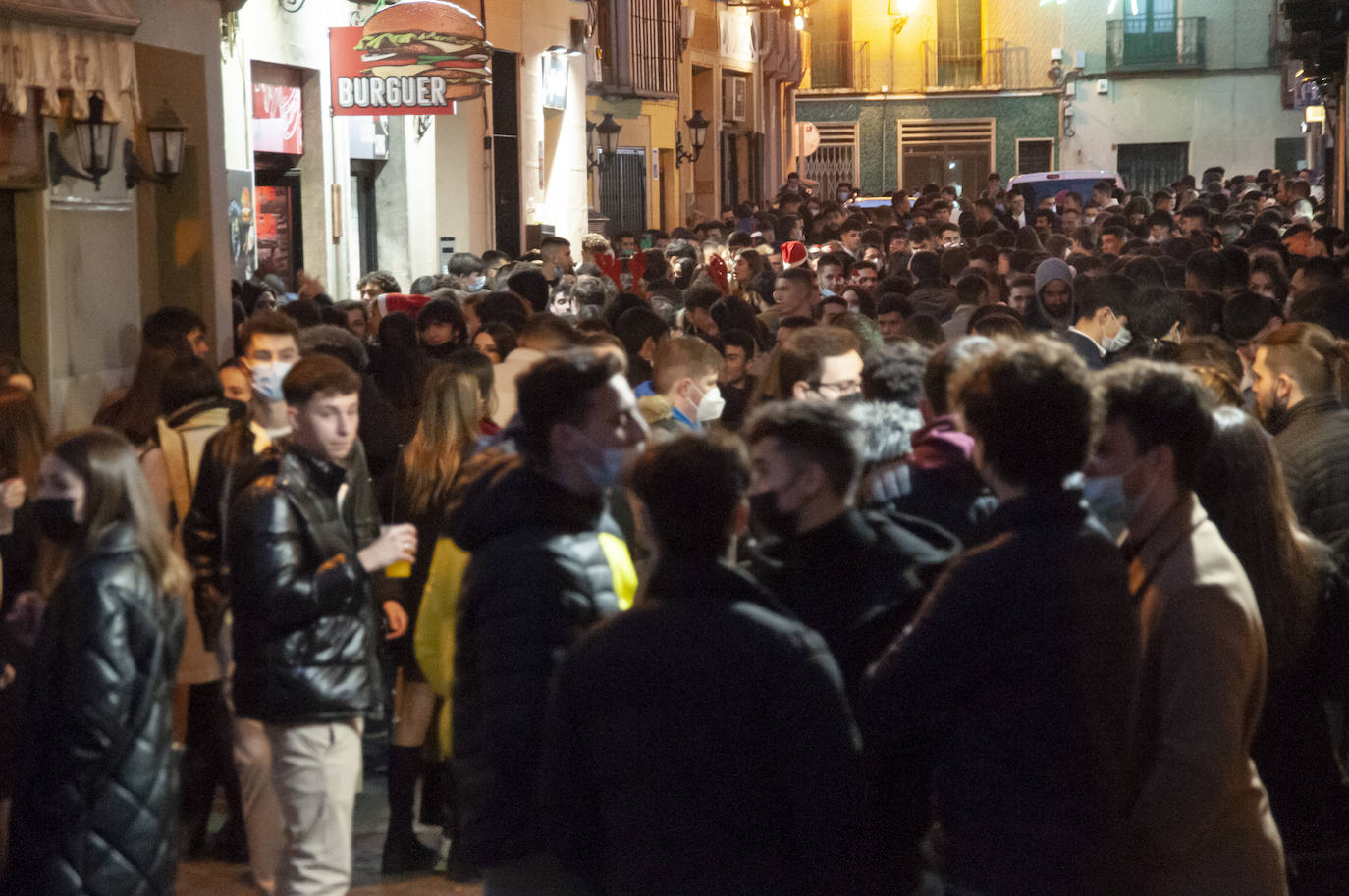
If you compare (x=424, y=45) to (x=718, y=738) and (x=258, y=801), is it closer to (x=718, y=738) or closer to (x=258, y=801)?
(x=258, y=801)

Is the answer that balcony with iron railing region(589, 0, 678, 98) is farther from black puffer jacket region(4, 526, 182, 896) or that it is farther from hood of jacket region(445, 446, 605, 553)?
hood of jacket region(445, 446, 605, 553)

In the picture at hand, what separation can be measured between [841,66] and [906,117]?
7.13ft

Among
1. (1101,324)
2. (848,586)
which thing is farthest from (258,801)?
(1101,324)

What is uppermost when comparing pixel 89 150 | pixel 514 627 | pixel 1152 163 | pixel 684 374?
pixel 1152 163

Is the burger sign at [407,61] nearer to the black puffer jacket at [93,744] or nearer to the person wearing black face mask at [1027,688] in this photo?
the black puffer jacket at [93,744]

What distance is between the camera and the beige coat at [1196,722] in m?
3.28

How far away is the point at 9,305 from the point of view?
9.98 meters

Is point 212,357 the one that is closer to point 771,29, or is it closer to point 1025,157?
point 771,29

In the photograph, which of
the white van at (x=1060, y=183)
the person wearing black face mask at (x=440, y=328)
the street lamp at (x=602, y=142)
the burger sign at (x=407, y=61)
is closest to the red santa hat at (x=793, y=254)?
the burger sign at (x=407, y=61)

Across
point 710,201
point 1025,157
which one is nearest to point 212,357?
point 710,201

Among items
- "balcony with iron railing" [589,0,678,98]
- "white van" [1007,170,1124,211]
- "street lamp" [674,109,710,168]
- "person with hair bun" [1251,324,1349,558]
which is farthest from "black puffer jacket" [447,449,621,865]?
"street lamp" [674,109,710,168]

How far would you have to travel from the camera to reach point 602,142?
25656 millimetres

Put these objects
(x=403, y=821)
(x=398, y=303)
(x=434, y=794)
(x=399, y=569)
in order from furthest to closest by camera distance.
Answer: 1. (x=398, y=303)
2. (x=434, y=794)
3. (x=403, y=821)
4. (x=399, y=569)

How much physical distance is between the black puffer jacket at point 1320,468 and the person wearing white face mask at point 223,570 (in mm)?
2923
